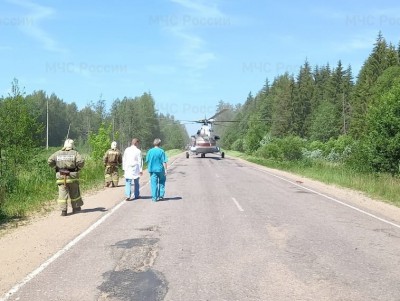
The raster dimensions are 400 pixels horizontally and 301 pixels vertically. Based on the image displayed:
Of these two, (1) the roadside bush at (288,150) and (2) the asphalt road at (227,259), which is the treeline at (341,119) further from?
(2) the asphalt road at (227,259)

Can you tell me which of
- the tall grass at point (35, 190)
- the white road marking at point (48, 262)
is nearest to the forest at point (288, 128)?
the tall grass at point (35, 190)

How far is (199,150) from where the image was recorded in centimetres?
4872

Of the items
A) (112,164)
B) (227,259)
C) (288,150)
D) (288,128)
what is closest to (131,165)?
(112,164)

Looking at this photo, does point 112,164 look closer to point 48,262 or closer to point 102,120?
point 48,262

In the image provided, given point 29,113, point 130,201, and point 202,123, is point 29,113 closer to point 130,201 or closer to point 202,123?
point 130,201

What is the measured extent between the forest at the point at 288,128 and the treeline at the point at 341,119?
2.6 inches

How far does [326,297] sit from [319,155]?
4972 cm

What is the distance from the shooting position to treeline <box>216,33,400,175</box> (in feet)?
85.6

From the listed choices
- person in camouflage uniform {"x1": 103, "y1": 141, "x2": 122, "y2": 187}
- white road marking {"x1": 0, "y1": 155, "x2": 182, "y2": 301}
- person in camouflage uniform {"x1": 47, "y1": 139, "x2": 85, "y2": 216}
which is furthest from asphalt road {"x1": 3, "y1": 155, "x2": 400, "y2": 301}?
person in camouflage uniform {"x1": 103, "y1": 141, "x2": 122, "y2": 187}

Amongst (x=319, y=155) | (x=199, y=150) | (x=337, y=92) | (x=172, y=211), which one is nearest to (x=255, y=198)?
(x=172, y=211)

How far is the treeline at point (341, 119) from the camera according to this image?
2609cm

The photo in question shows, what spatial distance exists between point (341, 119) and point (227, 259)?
76.0 meters

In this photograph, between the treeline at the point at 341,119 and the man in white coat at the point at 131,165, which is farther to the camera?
the treeline at the point at 341,119

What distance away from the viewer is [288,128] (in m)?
85.8
